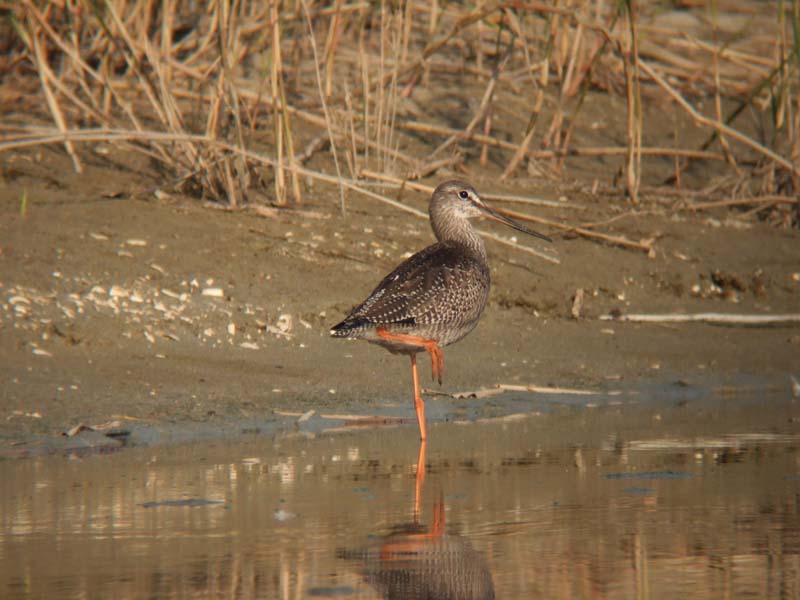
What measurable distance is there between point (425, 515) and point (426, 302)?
2.33m

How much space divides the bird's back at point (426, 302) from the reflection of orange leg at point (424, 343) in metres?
0.03

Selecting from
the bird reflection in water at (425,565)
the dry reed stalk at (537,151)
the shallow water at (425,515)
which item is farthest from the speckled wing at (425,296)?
the dry reed stalk at (537,151)

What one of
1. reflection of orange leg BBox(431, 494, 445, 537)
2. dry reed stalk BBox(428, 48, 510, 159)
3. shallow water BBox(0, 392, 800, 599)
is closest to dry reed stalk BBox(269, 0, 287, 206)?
dry reed stalk BBox(428, 48, 510, 159)

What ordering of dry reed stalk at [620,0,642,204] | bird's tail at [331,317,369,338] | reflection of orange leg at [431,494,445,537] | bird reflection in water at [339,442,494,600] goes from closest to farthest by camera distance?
bird reflection in water at [339,442,494,600] → reflection of orange leg at [431,494,445,537] → bird's tail at [331,317,369,338] → dry reed stalk at [620,0,642,204]

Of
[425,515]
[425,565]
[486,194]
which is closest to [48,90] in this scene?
[486,194]

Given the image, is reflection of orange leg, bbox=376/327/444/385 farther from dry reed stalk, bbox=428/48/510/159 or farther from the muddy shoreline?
dry reed stalk, bbox=428/48/510/159

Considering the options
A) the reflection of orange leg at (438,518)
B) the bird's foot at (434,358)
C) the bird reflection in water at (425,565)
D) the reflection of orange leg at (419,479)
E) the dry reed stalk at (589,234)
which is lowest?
the bird reflection in water at (425,565)

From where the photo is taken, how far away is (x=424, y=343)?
7.10 meters

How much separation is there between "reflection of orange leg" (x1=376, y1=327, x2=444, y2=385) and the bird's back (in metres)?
0.03

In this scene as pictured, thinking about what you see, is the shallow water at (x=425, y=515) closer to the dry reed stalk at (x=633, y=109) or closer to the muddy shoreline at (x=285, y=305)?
the muddy shoreline at (x=285, y=305)

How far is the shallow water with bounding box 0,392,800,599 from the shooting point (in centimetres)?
403

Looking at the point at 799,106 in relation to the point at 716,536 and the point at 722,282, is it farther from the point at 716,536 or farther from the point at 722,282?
the point at 716,536

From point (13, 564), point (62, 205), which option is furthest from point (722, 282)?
point (13, 564)

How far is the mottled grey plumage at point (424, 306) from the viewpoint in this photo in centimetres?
699
